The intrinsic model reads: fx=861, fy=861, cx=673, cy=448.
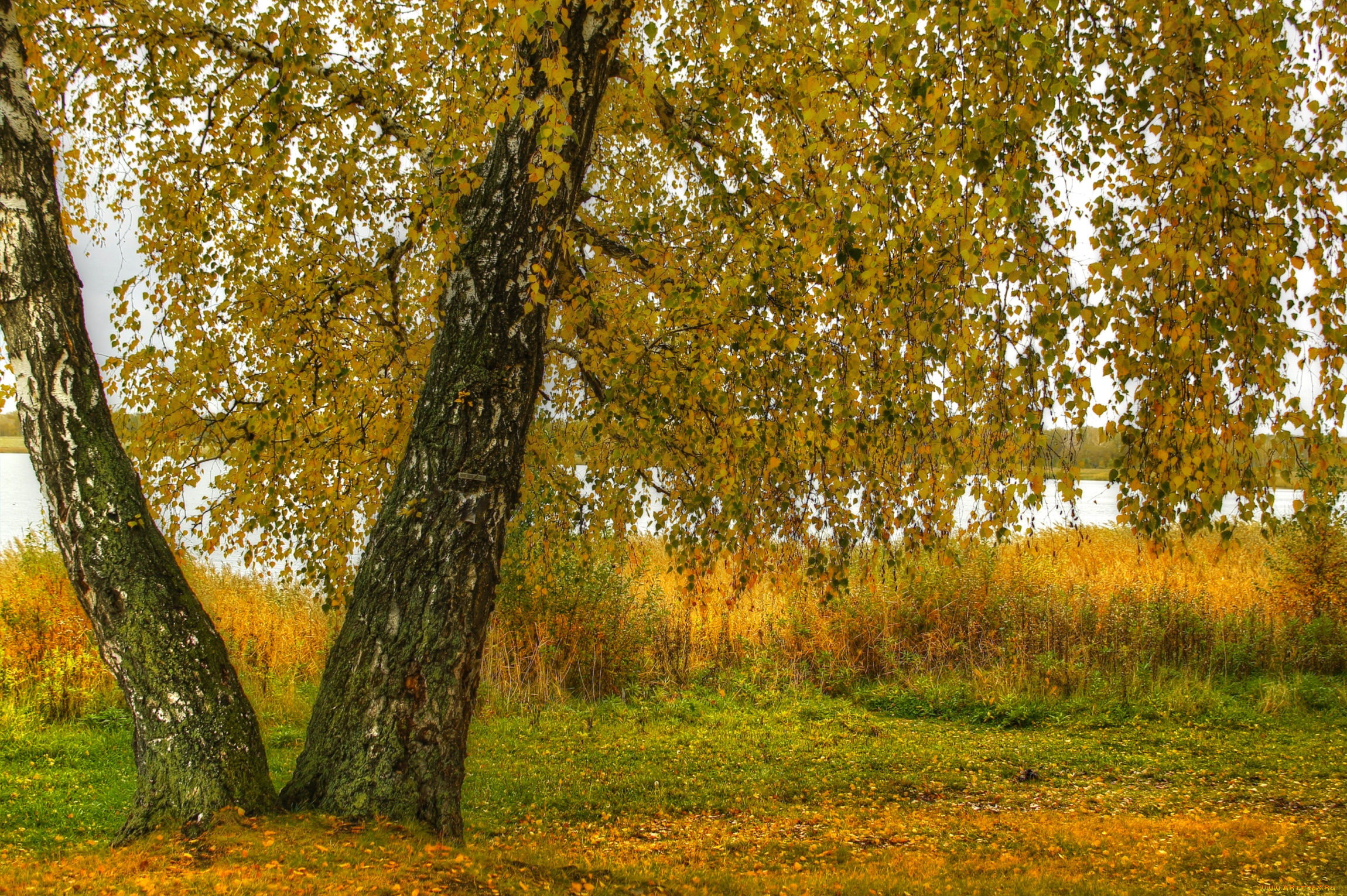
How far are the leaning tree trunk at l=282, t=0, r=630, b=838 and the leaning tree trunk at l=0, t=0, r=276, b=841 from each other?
1.42 ft

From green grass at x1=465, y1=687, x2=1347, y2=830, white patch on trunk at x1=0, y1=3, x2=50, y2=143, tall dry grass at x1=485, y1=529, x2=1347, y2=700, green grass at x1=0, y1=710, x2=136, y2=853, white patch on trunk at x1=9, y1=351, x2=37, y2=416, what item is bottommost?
green grass at x1=465, y1=687, x2=1347, y2=830

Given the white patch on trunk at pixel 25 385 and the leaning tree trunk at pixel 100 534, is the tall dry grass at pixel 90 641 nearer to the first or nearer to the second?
the leaning tree trunk at pixel 100 534

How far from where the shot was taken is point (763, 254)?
12.7 ft

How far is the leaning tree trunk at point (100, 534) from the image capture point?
337cm

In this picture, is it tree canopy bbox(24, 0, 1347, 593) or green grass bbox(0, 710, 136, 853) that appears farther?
green grass bbox(0, 710, 136, 853)

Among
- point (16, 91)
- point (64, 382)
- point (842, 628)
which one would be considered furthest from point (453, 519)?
point (842, 628)

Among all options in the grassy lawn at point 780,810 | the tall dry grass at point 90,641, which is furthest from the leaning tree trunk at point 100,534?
the tall dry grass at point 90,641

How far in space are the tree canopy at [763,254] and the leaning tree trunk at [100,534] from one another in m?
1.14

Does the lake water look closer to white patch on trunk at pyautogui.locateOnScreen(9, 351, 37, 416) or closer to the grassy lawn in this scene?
the grassy lawn

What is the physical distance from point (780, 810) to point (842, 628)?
487 centimetres

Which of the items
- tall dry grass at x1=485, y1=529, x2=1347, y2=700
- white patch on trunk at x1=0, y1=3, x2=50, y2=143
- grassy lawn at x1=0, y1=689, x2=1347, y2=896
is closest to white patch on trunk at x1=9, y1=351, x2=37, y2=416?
white patch on trunk at x1=0, y1=3, x2=50, y2=143

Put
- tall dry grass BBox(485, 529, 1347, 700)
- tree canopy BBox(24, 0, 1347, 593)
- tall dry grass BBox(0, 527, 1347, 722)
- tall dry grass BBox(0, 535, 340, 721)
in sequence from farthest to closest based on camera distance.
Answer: tall dry grass BBox(485, 529, 1347, 700) → tall dry grass BBox(0, 527, 1347, 722) → tall dry grass BBox(0, 535, 340, 721) → tree canopy BBox(24, 0, 1347, 593)

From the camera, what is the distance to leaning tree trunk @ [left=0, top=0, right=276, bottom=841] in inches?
133

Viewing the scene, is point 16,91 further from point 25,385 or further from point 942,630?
point 942,630
